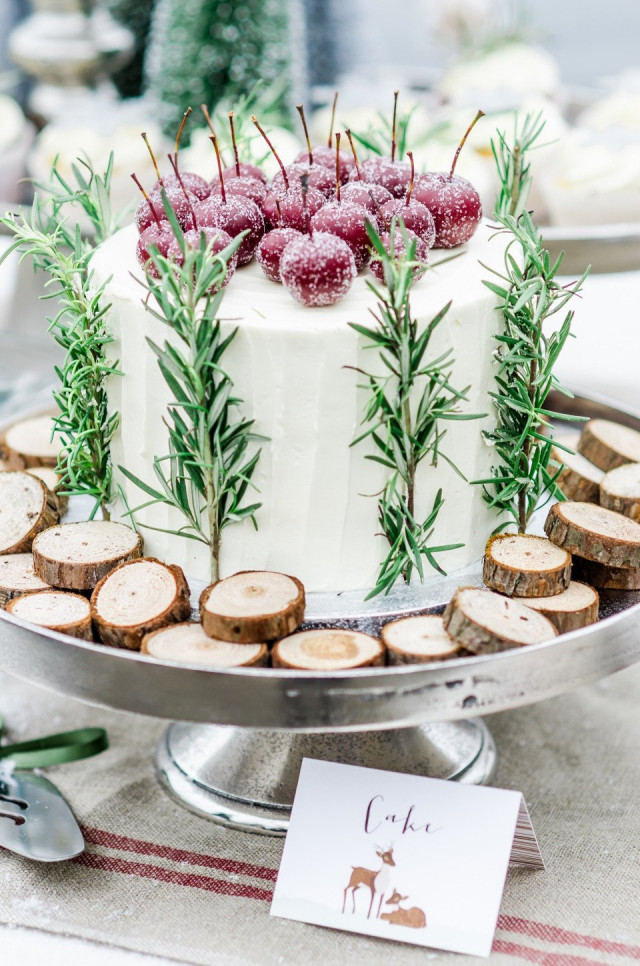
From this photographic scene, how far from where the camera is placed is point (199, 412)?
809mm

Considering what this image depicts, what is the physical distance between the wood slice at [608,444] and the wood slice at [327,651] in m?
0.39

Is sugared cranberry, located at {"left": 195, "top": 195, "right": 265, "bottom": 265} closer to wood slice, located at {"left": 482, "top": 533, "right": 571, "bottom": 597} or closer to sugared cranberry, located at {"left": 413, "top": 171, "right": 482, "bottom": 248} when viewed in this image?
sugared cranberry, located at {"left": 413, "top": 171, "right": 482, "bottom": 248}

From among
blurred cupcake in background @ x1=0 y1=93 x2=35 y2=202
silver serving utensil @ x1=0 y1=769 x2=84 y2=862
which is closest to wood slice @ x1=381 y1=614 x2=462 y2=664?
silver serving utensil @ x1=0 y1=769 x2=84 y2=862

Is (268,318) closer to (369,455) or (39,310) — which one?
(369,455)

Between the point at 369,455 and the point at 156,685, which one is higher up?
the point at 369,455

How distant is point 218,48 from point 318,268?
1280 mm

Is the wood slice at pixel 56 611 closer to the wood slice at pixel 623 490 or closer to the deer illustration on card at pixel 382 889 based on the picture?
the deer illustration on card at pixel 382 889

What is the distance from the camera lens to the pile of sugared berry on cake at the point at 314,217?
81 cm

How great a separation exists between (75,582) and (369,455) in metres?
0.27

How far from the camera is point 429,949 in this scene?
0.86 m

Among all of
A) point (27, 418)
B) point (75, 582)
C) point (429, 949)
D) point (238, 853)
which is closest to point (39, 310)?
point (27, 418)

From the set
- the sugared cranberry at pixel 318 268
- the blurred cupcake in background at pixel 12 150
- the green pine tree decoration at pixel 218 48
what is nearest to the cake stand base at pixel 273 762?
the sugared cranberry at pixel 318 268

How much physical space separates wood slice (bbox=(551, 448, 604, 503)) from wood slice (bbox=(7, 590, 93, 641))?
0.47 m

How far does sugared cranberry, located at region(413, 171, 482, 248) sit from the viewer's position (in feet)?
2.95
